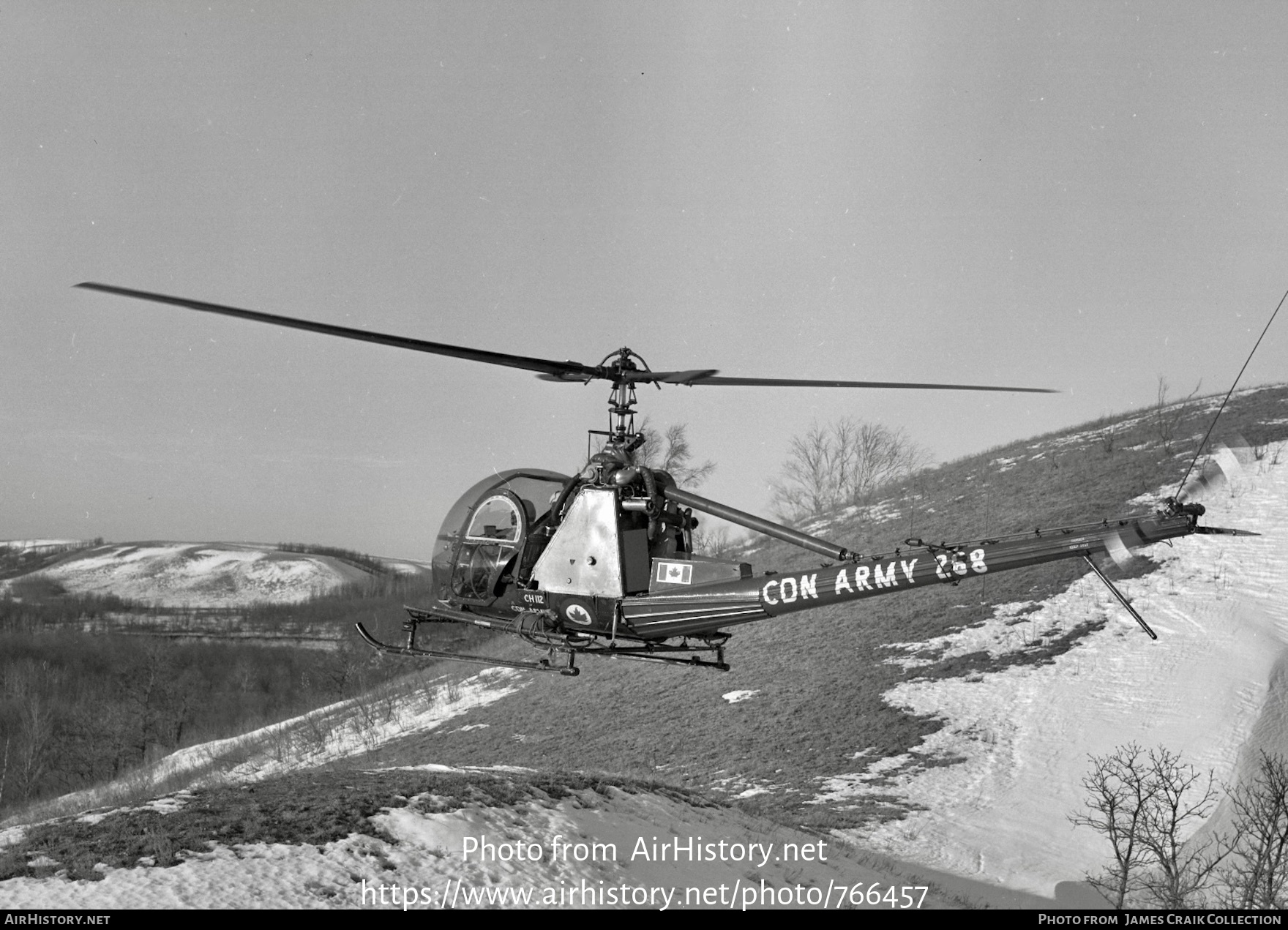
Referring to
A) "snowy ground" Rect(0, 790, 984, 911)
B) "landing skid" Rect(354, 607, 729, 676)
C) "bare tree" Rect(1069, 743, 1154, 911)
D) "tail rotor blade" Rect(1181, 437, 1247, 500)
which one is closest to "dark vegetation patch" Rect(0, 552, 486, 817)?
"landing skid" Rect(354, 607, 729, 676)

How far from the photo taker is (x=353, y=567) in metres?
168

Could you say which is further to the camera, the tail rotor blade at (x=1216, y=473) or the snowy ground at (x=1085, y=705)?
the snowy ground at (x=1085, y=705)

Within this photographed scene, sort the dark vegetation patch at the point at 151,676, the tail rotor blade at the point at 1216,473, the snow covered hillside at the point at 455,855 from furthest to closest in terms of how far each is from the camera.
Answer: the dark vegetation patch at the point at 151,676 → the snow covered hillside at the point at 455,855 → the tail rotor blade at the point at 1216,473

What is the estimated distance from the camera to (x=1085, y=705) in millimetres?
23672

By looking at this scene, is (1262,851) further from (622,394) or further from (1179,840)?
(622,394)

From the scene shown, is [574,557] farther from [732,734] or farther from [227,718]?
[227,718]

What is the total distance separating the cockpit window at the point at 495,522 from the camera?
13086 millimetres

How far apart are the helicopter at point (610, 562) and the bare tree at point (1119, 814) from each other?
6.58 metres

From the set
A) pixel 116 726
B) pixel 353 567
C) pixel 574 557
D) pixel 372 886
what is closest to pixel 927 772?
pixel 574 557

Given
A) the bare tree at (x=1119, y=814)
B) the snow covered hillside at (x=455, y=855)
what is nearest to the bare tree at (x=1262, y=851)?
the bare tree at (x=1119, y=814)

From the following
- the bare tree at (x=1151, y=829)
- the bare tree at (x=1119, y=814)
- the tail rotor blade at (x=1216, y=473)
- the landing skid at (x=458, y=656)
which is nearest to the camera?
the tail rotor blade at (x=1216, y=473)

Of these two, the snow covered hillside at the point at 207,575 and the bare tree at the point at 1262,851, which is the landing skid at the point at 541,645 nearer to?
the bare tree at the point at 1262,851

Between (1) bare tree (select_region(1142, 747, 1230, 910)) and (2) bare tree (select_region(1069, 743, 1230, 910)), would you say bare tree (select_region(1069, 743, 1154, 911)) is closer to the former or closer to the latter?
(2) bare tree (select_region(1069, 743, 1230, 910))

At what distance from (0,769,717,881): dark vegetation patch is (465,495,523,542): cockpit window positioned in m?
3.38
